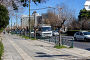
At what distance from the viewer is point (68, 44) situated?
23.6m

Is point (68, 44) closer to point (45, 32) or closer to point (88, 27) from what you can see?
point (45, 32)

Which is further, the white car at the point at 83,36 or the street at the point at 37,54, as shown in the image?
the white car at the point at 83,36

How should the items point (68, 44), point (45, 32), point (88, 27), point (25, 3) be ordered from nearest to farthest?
point (25, 3) < point (68, 44) < point (45, 32) < point (88, 27)

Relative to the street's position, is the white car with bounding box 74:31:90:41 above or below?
above

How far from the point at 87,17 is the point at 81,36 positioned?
→ 31.6m

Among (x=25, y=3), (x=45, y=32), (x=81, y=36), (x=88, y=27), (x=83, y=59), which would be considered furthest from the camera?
(x=88, y=27)

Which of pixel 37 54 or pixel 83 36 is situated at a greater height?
pixel 83 36

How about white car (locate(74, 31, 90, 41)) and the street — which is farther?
white car (locate(74, 31, 90, 41))

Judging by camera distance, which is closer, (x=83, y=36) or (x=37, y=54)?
(x=37, y=54)

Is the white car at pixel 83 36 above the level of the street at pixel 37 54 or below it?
above

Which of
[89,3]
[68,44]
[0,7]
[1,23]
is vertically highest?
[89,3]

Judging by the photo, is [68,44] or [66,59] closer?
[66,59]

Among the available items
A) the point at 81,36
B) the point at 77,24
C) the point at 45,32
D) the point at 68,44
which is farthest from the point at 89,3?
the point at 68,44

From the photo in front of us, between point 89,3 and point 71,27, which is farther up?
point 89,3
